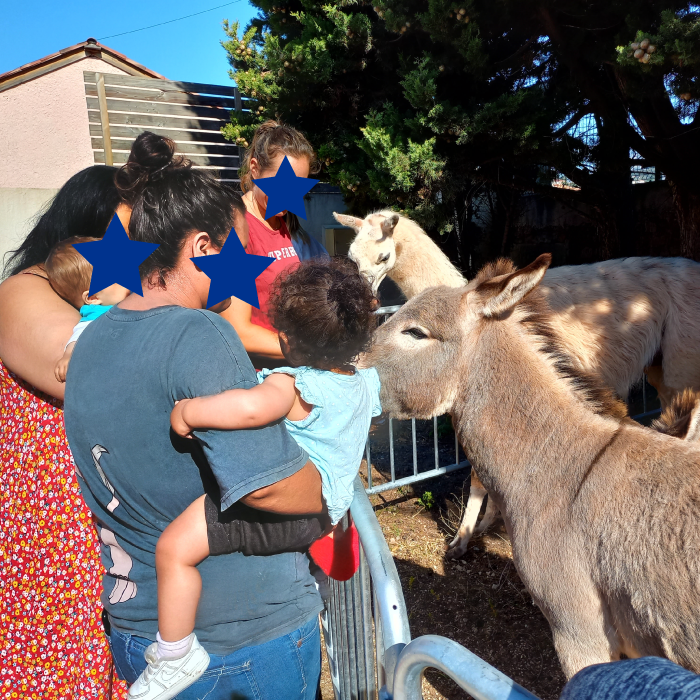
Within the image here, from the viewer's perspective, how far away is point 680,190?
5.79 m

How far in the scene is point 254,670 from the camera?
1422 millimetres

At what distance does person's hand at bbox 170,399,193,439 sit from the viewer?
3.98 feet

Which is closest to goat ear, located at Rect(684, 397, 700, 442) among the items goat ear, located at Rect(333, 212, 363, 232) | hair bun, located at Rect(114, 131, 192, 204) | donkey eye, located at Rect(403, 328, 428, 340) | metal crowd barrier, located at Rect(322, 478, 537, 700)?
donkey eye, located at Rect(403, 328, 428, 340)

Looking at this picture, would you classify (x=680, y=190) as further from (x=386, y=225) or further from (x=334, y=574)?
(x=334, y=574)

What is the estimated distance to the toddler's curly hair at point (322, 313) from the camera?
5.93 ft

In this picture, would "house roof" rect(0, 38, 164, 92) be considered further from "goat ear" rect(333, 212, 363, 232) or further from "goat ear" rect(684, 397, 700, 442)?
"goat ear" rect(684, 397, 700, 442)

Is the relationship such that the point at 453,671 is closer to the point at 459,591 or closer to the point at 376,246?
the point at 459,591

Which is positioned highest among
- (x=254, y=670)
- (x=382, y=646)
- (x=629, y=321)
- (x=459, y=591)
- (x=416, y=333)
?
(x=416, y=333)

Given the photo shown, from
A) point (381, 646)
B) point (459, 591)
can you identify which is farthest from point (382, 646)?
point (459, 591)

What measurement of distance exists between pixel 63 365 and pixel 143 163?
69 centimetres

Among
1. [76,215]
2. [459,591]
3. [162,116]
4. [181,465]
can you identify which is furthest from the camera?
[162,116]

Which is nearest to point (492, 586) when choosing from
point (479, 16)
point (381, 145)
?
point (381, 145)

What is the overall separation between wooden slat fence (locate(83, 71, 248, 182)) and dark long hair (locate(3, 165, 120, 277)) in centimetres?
706

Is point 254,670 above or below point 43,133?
below
